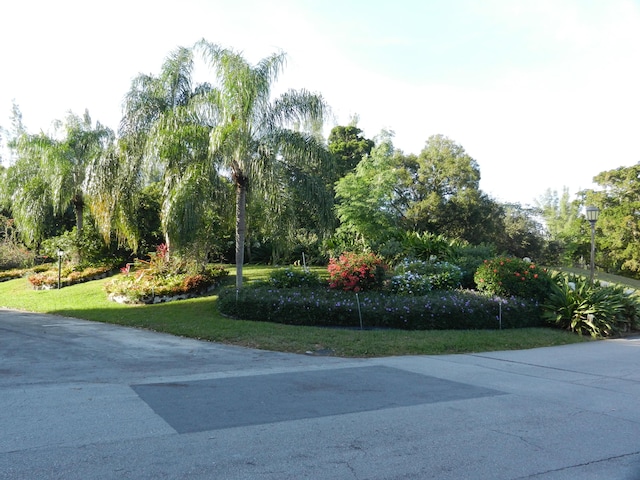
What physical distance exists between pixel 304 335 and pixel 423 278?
545 centimetres

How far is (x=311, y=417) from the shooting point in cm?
520

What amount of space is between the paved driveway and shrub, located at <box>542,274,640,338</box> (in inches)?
150

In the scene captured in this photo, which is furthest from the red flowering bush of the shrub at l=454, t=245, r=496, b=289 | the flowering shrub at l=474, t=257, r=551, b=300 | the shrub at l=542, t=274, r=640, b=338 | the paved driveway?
the paved driveway

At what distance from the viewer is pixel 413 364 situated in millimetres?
8422

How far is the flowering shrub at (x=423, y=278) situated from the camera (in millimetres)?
14477

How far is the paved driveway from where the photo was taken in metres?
3.93

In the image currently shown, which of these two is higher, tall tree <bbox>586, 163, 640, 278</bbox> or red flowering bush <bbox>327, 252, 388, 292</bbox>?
tall tree <bbox>586, 163, 640, 278</bbox>

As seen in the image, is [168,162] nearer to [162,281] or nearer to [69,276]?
[162,281]

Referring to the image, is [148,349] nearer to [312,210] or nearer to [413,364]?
[413,364]

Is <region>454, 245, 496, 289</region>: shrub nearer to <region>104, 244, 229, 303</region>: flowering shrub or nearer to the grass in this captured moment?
the grass

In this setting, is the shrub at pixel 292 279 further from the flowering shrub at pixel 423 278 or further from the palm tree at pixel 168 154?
the palm tree at pixel 168 154

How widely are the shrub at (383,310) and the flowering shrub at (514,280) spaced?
61 centimetres

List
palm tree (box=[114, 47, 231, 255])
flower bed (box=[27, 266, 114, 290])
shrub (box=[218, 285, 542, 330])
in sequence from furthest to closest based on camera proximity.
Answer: flower bed (box=[27, 266, 114, 290]) < palm tree (box=[114, 47, 231, 255]) < shrub (box=[218, 285, 542, 330])

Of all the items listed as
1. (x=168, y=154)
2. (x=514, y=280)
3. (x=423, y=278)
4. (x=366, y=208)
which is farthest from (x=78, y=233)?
(x=514, y=280)
